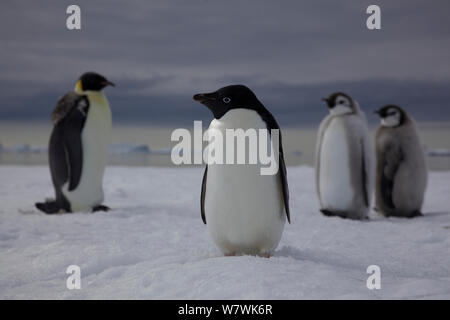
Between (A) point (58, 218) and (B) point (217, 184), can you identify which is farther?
(A) point (58, 218)

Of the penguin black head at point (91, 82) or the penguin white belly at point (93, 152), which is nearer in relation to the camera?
the penguin white belly at point (93, 152)

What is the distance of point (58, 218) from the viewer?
4.28 metres

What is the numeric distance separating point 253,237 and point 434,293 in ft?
2.96

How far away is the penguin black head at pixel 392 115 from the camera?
5.25 m

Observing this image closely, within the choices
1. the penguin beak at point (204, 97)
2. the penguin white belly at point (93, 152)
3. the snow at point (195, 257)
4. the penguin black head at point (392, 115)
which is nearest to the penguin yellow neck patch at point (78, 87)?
the penguin white belly at point (93, 152)

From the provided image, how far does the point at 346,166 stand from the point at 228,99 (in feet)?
9.62

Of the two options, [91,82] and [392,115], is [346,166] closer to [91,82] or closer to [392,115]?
[392,115]

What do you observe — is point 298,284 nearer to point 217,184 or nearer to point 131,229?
point 217,184

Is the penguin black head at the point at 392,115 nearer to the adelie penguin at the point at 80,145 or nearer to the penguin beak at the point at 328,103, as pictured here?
the penguin beak at the point at 328,103

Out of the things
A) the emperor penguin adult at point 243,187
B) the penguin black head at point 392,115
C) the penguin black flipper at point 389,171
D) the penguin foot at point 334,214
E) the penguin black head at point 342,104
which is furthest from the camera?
the penguin black head at point 392,115

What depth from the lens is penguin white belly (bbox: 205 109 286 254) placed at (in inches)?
84.7

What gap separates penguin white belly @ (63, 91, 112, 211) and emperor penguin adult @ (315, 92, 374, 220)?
8.25 ft

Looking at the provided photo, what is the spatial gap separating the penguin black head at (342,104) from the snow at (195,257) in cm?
124
